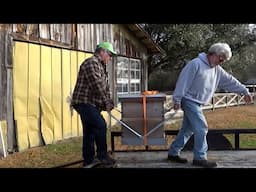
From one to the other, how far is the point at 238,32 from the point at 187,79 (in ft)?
82.8

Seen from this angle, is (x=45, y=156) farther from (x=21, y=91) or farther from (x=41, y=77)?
(x=41, y=77)

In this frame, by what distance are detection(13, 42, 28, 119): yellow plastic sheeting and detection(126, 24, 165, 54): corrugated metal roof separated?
6.08 meters

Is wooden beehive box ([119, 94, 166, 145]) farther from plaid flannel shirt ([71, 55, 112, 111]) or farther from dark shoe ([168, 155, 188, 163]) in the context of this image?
plaid flannel shirt ([71, 55, 112, 111])

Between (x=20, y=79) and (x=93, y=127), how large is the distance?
195 inches

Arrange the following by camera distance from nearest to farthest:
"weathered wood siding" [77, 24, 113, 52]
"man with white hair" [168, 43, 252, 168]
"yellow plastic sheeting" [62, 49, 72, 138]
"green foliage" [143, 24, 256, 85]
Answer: "man with white hair" [168, 43, 252, 168], "yellow plastic sheeting" [62, 49, 72, 138], "weathered wood siding" [77, 24, 113, 52], "green foliage" [143, 24, 256, 85]

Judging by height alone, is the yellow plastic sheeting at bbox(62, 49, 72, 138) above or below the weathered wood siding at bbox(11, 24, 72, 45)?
below

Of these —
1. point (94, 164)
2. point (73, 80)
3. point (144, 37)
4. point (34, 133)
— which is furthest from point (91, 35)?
point (94, 164)

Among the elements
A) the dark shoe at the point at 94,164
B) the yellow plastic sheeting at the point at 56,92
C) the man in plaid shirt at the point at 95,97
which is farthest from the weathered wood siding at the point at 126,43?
the dark shoe at the point at 94,164

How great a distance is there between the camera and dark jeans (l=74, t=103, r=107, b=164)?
505 centimetres

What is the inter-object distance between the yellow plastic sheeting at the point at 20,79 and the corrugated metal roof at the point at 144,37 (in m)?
6.08

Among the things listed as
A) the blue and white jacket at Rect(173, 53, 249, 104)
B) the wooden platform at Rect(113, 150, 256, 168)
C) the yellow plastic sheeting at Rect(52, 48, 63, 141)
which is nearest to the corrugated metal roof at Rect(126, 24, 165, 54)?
the yellow plastic sheeting at Rect(52, 48, 63, 141)

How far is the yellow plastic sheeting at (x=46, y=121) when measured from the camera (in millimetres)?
10430
